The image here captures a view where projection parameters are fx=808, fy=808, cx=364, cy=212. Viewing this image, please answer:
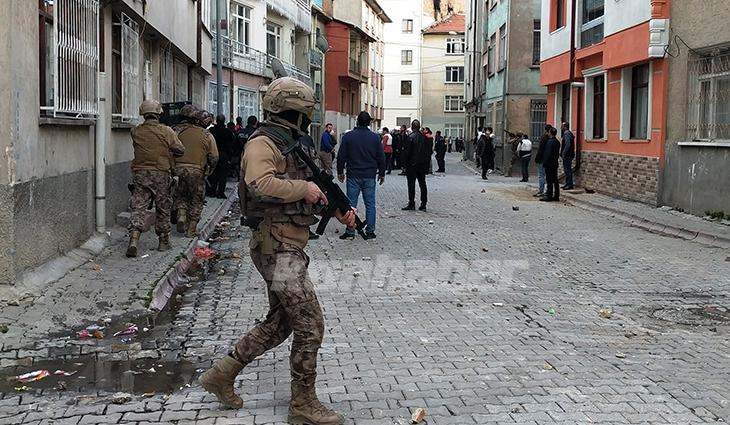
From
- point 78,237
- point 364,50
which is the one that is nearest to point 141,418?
point 78,237

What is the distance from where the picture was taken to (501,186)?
25.0 metres

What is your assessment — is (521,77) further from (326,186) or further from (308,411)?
(308,411)

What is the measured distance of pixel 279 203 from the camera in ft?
14.7

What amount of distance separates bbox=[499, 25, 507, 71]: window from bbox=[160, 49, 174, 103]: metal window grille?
1718cm

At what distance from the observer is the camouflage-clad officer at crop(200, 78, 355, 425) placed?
443cm

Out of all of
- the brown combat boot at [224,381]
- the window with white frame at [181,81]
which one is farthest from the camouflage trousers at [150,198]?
the window with white frame at [181,81]

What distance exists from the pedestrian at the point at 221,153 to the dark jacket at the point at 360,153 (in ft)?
18.4

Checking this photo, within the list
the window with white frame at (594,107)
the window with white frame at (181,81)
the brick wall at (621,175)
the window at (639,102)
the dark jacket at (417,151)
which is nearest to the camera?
the dark jacket at (417,151)

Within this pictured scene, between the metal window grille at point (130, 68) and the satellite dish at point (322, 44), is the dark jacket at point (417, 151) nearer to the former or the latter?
the metal window grille at point (130, 68)

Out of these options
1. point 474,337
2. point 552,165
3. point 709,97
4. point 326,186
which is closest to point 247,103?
point 552,165

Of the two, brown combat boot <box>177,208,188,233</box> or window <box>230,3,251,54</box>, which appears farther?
window <box>230,3,251,54</box>

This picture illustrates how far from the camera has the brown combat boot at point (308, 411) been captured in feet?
14.5

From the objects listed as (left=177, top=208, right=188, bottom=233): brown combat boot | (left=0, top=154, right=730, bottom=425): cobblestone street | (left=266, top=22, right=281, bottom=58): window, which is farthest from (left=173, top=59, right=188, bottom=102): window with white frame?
(left=266, top=22, right=281, bottom=58): window

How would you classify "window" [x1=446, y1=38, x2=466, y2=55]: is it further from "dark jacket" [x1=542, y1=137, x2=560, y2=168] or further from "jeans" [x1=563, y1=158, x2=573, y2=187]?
"dark jacket" [x1=542, y1=137, x2=560, y2=168]
